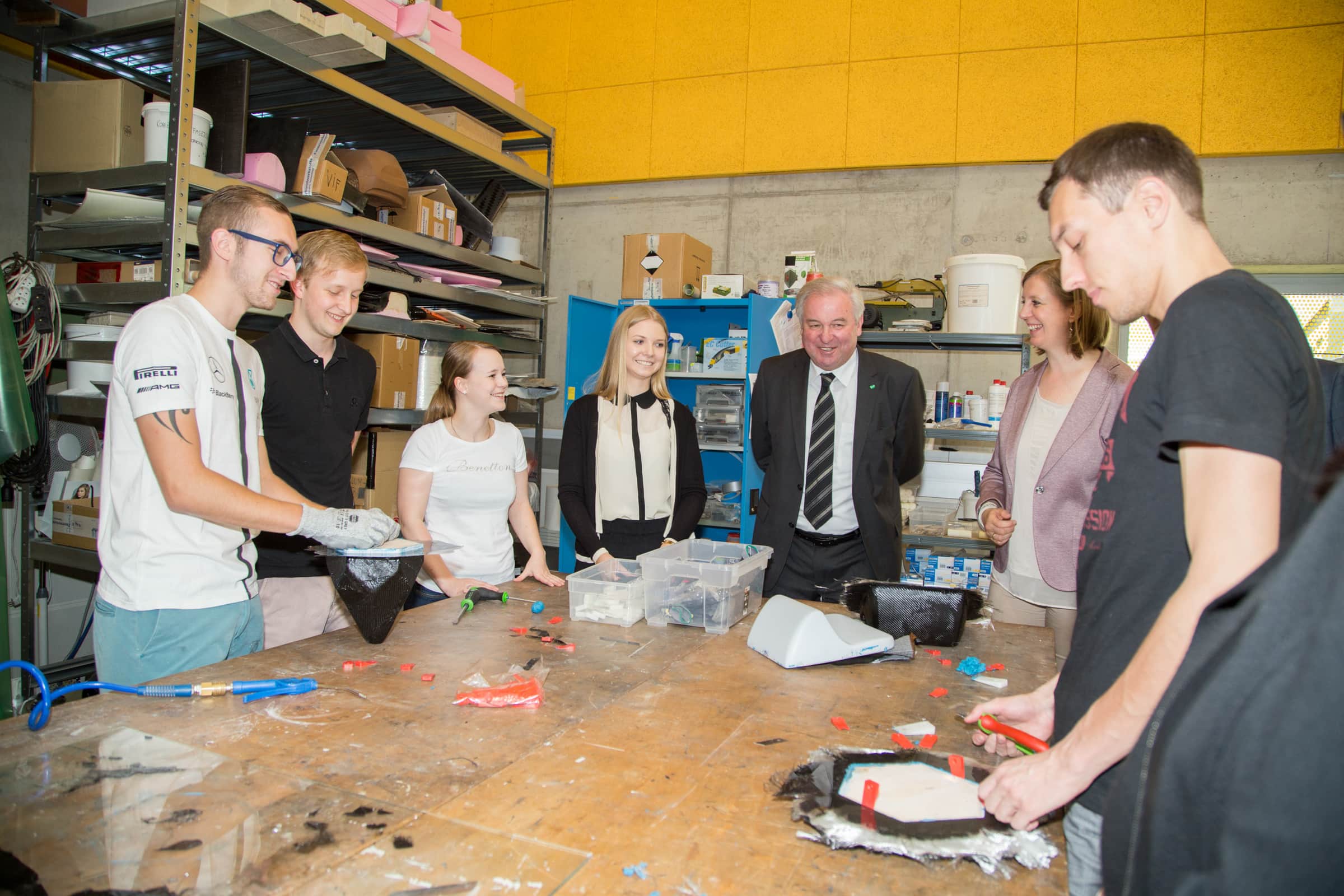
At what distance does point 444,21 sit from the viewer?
4.02 m

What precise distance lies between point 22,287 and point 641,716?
9.78ft

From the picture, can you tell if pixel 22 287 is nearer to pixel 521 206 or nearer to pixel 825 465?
pixel 825 465

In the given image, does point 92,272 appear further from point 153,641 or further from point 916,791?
point 916,791

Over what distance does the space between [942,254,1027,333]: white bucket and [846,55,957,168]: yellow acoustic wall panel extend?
1.34 m

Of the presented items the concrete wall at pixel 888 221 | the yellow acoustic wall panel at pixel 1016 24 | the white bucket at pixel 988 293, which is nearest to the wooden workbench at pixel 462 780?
the white bucket at pixel 988 293

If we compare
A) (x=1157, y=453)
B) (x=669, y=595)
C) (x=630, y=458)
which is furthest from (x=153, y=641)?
(x=1157, y=453)

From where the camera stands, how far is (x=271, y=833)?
3.39 feet

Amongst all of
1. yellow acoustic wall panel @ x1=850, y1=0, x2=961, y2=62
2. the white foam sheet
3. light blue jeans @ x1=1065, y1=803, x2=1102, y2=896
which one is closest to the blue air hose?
the white foam sheet

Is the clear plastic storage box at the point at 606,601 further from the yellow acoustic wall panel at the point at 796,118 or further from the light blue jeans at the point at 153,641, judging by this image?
the yellow acoustic wall panel at the point at 796,118

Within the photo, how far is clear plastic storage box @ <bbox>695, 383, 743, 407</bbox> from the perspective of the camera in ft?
15.7

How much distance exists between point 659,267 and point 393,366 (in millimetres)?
1792

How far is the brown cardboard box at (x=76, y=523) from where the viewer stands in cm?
310

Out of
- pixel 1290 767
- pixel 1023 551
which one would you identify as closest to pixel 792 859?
pixel 1290 767

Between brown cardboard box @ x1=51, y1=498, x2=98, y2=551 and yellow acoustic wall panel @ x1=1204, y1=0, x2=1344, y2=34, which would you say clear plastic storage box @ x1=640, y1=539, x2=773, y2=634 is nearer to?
brown cardboard box @ x1=51, y1=498, x2=98, y2=551
